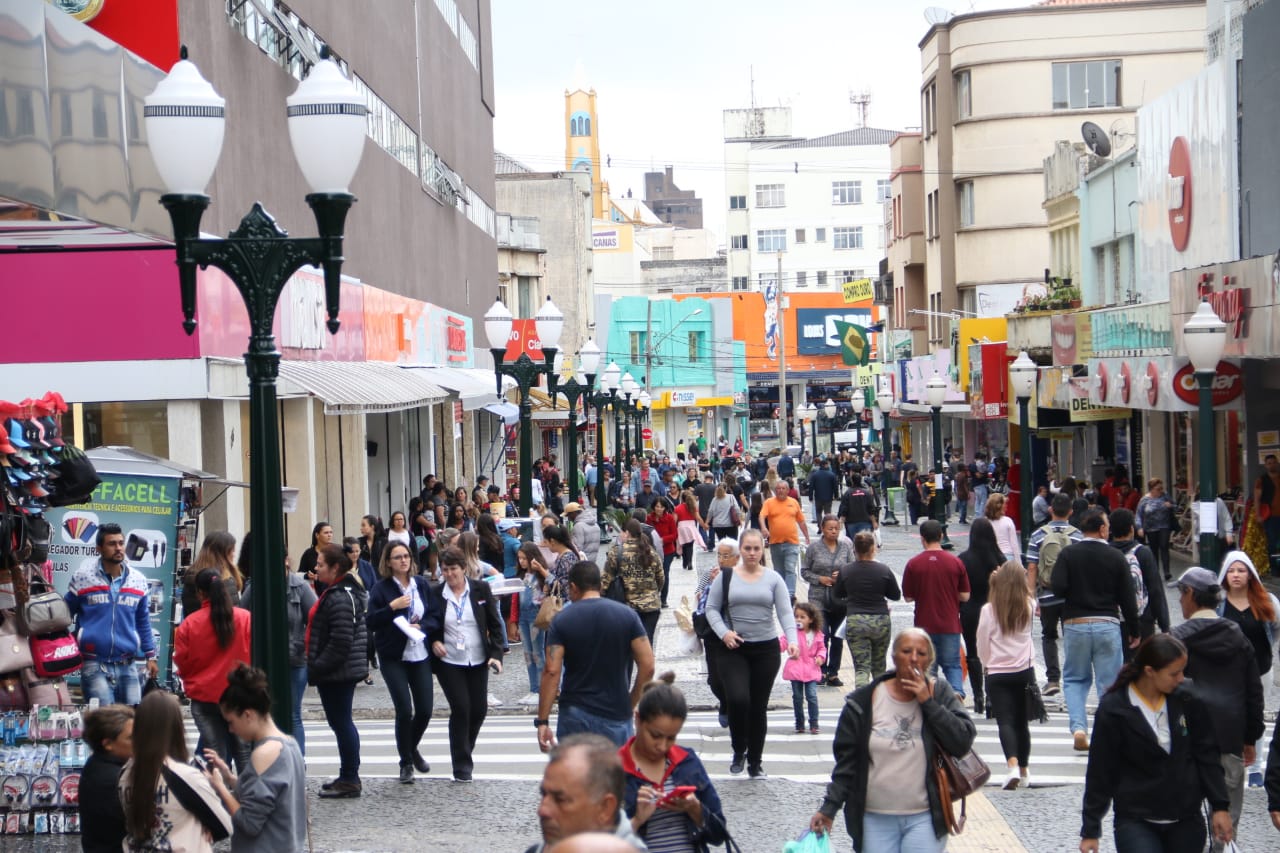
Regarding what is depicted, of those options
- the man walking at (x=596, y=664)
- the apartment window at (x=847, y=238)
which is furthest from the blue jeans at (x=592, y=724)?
the apartment window at (x=847, y=238)

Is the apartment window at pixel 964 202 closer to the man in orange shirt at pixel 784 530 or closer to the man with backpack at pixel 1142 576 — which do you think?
the man in orange shirt at pixel 784 530

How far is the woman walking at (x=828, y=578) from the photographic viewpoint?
15594mm

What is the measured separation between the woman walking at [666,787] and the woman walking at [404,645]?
520 centimetres

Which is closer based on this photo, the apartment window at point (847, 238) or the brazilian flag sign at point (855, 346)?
the brazilian flag sign at point (855, 346)

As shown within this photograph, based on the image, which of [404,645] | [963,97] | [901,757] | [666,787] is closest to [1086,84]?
[963,97]

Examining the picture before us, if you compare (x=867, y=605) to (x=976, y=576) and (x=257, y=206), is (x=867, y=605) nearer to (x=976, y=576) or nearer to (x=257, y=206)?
(x=976, y=576)

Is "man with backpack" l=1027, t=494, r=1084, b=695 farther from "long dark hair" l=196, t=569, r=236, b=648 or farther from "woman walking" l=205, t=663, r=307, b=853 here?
"woman walking" l=205, t=663, r=307, b=853

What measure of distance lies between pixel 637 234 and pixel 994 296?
7997cm

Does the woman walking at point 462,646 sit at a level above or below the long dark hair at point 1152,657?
below

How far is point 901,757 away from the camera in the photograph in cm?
718

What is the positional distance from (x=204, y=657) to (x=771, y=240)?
102 meters

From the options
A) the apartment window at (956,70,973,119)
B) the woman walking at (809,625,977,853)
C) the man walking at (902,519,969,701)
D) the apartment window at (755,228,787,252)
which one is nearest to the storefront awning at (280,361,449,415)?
the man walking at (902,519,969,701)

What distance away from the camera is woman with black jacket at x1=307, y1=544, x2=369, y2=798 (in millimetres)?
11055

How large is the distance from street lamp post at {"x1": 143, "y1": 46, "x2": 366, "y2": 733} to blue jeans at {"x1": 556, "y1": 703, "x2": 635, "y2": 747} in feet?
6.21
